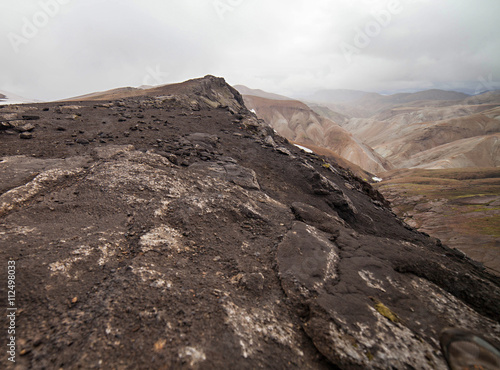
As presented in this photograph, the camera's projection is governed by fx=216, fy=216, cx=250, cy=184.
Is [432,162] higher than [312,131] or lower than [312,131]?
lower

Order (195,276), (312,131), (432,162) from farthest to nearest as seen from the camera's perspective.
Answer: (312,131), (432,162), (195,276)

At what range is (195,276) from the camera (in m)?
4.70

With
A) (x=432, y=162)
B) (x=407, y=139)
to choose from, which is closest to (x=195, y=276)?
(x=432, y=162)

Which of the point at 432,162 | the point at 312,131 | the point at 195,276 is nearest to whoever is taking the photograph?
the point at 195,276

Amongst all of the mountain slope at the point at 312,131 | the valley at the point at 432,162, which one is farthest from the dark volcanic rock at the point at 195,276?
the mountain slope at the point at 312,131

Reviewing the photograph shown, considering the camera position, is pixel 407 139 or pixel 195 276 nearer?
pixel 195 276

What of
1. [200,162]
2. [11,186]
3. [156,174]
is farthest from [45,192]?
[200,162]

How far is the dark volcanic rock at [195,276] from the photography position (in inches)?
133

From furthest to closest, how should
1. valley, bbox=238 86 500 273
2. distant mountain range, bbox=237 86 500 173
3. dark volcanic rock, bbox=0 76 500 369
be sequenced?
1. distant mountain range, bbox=237 86 500 173
2. valley, bbox=238 86 500 273
3. dark volcanic rock, bbox=0 76 500 369

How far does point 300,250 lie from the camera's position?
596 centimetres

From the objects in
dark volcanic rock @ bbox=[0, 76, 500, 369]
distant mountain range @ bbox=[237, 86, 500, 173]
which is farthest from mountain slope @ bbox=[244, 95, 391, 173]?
dark volcanic rock @ bbox=[0, 76, 500, 369]

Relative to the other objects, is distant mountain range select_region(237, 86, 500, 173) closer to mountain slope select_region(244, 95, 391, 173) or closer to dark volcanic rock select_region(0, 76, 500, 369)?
mountain slope select_region(244, 95, 391, 173)

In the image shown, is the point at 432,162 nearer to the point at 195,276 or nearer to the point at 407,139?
the point at 407,139

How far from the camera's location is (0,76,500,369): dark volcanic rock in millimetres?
3369
